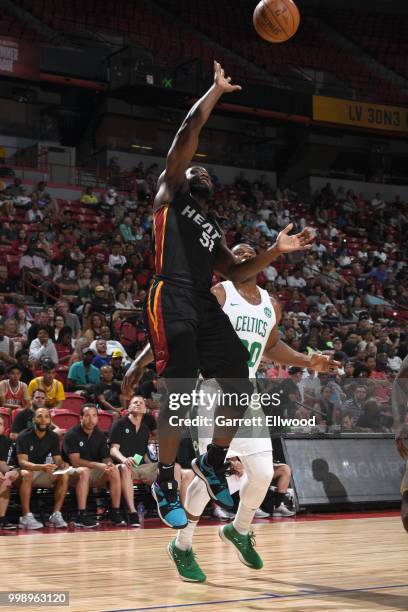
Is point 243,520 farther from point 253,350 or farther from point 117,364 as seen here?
point 117,364

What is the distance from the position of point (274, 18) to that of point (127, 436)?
540 cm

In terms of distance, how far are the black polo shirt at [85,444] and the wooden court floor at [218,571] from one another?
3.79 ft

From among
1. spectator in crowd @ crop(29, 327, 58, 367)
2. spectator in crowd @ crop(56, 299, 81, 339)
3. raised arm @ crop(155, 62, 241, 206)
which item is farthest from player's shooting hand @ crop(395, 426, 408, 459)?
spectator in crowd @ crop(56, 299, 81, 339)

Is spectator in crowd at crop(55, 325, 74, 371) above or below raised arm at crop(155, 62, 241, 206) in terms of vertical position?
below

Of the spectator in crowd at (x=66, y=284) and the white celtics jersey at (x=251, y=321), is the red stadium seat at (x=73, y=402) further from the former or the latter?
the white celtics jersey at (x=251, y=321)

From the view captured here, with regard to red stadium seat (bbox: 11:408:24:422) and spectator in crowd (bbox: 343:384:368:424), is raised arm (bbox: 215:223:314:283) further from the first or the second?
spectator in crowd (bbox: 343:384:368:424)

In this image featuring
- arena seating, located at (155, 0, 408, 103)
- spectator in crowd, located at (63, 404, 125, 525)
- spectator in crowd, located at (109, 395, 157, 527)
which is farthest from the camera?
arena seating, located at (155, 0, 408, 103)

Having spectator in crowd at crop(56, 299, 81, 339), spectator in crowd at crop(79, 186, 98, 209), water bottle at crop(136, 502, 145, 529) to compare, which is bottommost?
water bottle at crop(136, 502, 145, 529)

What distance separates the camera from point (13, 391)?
11000mm

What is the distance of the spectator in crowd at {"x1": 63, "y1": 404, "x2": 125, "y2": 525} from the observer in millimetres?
9930

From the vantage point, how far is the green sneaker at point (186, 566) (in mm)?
5324

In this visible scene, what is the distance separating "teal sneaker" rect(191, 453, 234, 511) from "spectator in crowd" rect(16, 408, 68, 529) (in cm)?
467

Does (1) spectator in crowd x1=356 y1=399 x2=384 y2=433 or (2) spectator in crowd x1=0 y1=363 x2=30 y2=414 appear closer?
(2) spectator in crowd x1=0 y1=363 x2=30 y2=414

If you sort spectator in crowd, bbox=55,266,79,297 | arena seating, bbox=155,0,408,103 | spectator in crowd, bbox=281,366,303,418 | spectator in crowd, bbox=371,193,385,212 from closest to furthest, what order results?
spectator in crowd, bbox=281,366,303,418 → spectator in crowd, bbox=55,266,79,297 → spectator in crowd, bbox=371,193,385,212 → arena seating, bbox=155,0,408,103
